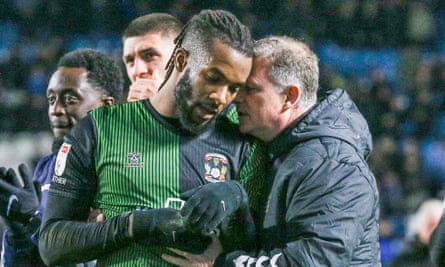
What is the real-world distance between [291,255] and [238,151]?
18.7 inches

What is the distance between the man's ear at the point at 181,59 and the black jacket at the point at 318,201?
45 centimetres

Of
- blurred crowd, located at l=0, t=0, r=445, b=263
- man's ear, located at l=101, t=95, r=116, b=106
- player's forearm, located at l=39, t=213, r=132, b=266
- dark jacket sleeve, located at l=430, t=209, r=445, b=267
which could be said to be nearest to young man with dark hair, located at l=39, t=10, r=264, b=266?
player's forearm, located at l=39, t=213, r=132, b=266

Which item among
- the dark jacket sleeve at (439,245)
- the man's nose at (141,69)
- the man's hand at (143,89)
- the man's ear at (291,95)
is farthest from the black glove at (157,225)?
the man's nose at (141,69)

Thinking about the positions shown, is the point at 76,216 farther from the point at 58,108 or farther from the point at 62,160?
the point at 58,108

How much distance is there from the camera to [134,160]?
3.28 metres

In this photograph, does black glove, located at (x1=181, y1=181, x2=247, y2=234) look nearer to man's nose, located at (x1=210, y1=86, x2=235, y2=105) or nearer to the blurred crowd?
man's nose, located at (x1=210, y1=86, x2=235, y2=105)

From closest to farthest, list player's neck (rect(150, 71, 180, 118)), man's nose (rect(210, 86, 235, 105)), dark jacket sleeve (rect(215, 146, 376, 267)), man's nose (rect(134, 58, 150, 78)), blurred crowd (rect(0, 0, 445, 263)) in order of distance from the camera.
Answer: dark jacket sleeve (rect(215, 146, 376, 267)) → man's nose (rect(210, 86, 235, 105)) → player's neck (rect(150, 71, 180, 118)) → man's nose (rect(134, 58, 150, 78)) → blurred crowd (rect(0, 0, 445, 263))

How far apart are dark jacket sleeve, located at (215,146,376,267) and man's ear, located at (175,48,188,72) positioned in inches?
20.7

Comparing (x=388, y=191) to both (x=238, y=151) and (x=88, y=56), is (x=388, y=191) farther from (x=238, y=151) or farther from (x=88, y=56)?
(x=238, y=151)

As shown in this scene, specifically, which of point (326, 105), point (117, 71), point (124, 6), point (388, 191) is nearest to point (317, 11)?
point (124, 6)

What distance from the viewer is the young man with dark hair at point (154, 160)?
10.4 feet

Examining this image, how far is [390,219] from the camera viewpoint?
10289 millimetres

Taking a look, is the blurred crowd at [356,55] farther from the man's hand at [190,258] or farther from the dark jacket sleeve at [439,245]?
the dark jacket sleeve at [439,245]

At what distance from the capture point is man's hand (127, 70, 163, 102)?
13.7 feet
